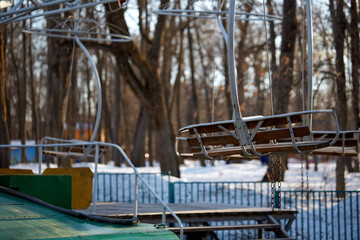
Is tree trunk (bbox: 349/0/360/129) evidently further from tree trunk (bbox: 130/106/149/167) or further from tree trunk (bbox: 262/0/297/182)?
tree trunk (bbox: 130/106/149/167)

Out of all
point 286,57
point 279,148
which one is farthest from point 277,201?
point 279,148

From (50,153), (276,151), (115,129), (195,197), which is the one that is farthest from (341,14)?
(115,129)

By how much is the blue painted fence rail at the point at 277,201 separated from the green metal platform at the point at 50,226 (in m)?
4.67

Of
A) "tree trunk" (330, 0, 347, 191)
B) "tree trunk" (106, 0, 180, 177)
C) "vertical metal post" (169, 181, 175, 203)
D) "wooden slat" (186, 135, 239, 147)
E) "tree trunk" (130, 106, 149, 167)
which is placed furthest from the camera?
"tree trunk" (130, 106, 149, 167)

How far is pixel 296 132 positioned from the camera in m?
6.26

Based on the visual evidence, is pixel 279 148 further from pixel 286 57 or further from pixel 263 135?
pixel 286 57

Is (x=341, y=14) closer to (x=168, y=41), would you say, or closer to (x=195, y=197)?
(x=195, y=197)

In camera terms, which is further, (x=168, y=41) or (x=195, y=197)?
(x=168, y=41)

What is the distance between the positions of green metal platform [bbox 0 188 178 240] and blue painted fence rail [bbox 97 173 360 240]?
467cm

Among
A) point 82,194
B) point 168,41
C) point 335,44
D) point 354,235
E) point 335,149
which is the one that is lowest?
point 354,235

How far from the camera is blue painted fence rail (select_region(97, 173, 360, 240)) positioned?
12.8 meters

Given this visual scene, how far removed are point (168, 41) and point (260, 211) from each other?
21738 mm

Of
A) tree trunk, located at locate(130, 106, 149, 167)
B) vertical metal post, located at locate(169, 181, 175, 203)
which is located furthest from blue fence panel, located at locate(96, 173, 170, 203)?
tree trunk, located at locate(130, 106, 149, 167)

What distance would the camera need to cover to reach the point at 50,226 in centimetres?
696
